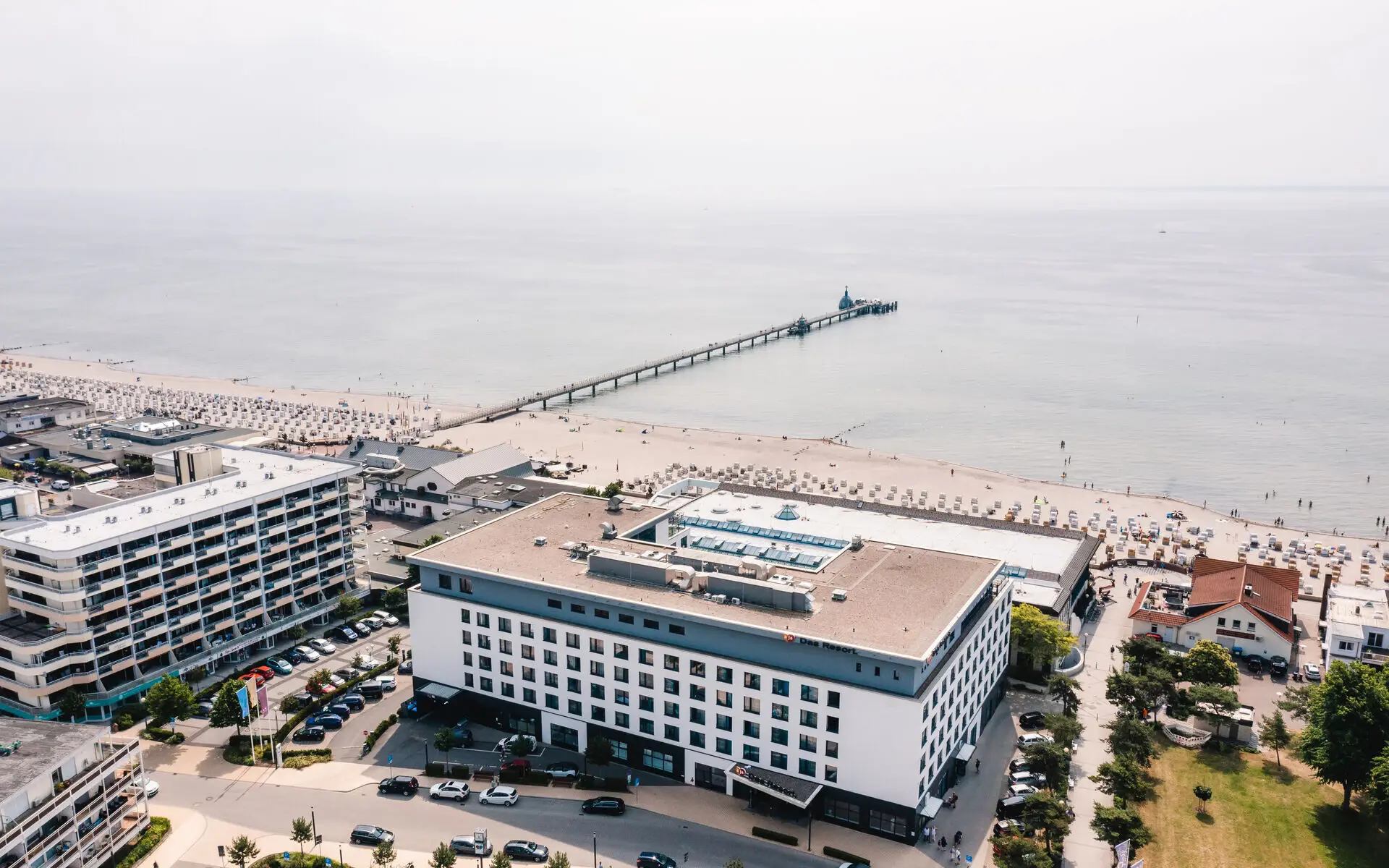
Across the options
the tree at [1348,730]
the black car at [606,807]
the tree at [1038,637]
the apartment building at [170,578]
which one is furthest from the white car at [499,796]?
the tree at [1348,730]

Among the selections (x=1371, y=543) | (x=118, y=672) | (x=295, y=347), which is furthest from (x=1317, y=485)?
(x=295, y=347)

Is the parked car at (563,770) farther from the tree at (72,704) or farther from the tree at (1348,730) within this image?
the tree at (1348,730)

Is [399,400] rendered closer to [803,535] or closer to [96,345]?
[96,345]

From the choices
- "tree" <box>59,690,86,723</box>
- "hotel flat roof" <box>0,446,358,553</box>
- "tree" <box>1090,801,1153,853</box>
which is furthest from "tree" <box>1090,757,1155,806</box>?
"tree" <box>59,690,86,723</box>

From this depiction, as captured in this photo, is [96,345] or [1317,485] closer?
[1317,485]

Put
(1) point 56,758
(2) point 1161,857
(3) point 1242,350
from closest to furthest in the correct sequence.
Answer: (1) point 56,758 < (2) point 1161,857 < (3) point 1242,350

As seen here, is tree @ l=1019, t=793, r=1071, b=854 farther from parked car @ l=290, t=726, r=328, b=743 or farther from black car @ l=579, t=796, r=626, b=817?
parked car @ l=290, t=726, r=328, b=743
